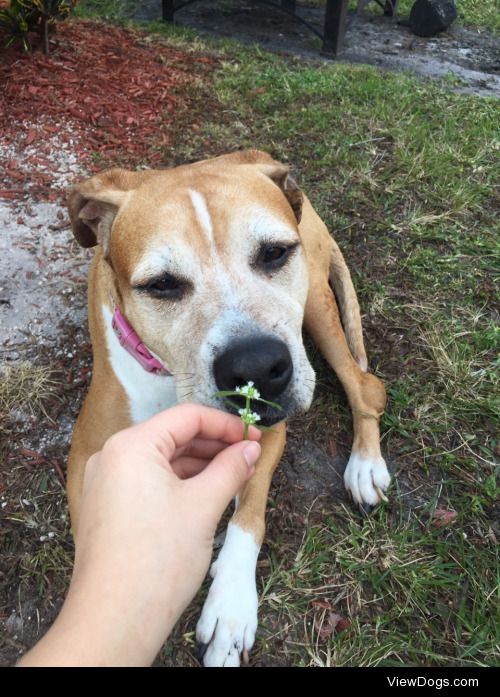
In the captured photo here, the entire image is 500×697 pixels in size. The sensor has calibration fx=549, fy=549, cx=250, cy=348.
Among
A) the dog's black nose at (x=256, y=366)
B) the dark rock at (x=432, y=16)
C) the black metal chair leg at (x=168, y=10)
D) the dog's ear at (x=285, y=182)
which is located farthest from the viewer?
the dark rock at (x=432, y=16)

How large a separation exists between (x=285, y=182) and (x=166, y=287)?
1038 millimetres

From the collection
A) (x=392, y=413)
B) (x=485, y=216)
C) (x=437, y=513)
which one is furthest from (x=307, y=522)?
(x=485, y=216)

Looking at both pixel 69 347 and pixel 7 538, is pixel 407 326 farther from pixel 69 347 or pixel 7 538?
pixel 7 538

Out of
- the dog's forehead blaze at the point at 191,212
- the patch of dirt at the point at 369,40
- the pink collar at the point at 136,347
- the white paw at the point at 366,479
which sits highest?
the dog's forehead blaze at the point at 191,212

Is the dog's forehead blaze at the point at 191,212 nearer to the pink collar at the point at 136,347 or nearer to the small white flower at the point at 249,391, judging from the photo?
the pink collar at the point at 136,347

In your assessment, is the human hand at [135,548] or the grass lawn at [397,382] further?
the grass lawn at [397,382]

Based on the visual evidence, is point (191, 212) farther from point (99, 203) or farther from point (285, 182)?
point (285, 182)

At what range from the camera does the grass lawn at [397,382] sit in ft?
8.29

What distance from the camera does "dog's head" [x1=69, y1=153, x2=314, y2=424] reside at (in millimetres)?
2045

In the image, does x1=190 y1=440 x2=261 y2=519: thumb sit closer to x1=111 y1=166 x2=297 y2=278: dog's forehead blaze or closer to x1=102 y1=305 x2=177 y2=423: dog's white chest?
x1=111 y1=166 x2=297 y2=278: dog's forehead blaze

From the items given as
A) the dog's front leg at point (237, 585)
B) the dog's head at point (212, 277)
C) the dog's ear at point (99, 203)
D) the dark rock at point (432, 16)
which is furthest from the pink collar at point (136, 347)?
the dark rock at point (432, 16)

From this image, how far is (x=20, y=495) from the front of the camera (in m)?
3.06

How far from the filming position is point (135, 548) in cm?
137

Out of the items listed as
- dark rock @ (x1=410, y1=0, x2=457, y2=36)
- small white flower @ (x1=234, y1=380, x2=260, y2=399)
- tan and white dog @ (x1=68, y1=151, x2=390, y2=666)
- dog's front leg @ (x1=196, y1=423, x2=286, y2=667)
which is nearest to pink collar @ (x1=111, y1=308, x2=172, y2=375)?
tan and white dog @ (x1=68, y1=151, x2=390, y2=666)
